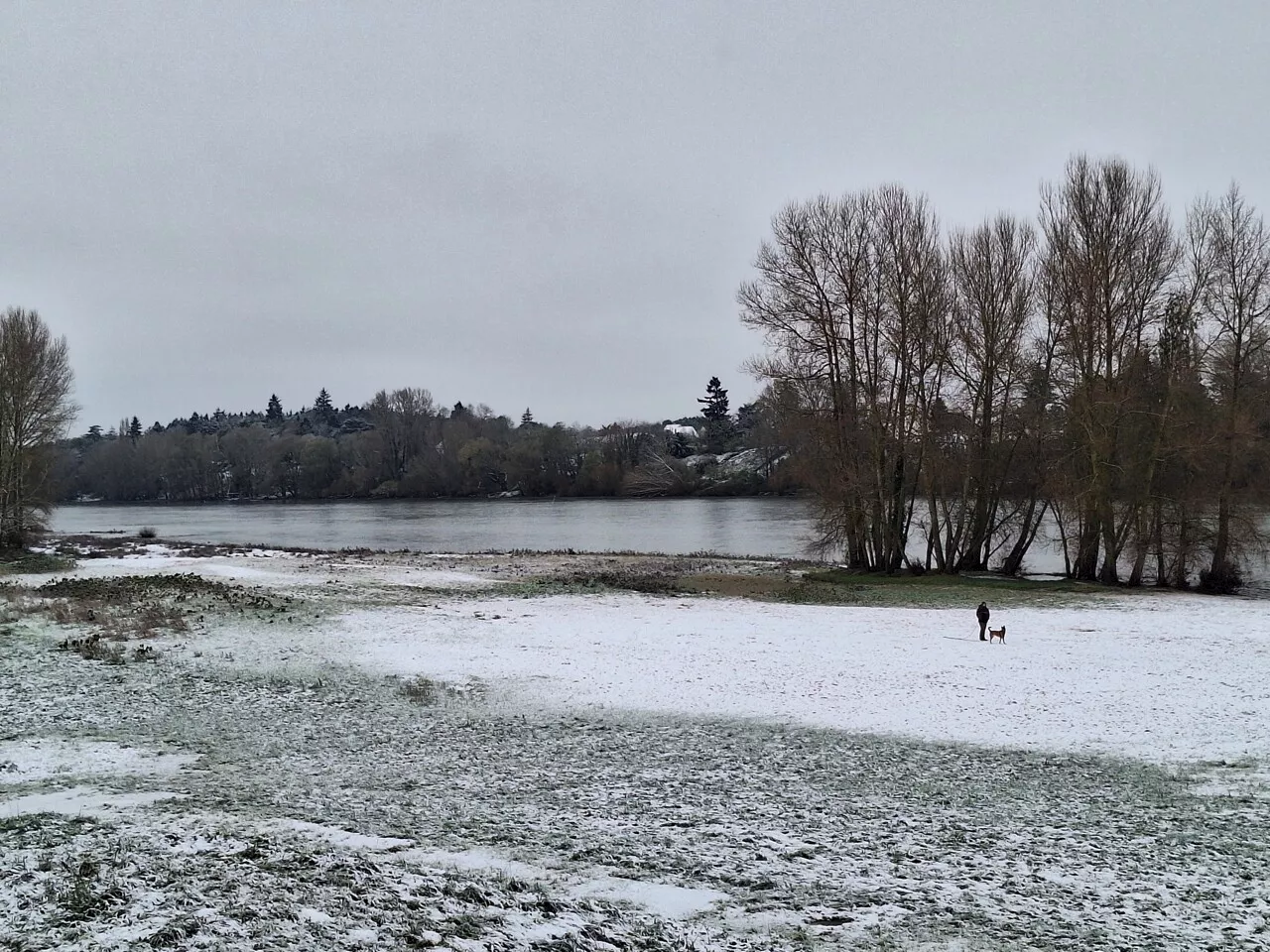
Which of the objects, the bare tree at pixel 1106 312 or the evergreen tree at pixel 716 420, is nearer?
the bare tree at pixel 1106 312

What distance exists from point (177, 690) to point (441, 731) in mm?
4420

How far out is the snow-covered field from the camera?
4.79 meters

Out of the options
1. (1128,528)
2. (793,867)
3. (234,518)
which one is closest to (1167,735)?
(793,867)

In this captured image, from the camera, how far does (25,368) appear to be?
118 ft

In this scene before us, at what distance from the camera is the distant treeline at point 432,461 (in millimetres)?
108125

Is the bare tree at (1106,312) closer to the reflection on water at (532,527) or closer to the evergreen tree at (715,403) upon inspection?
the reflection on water at (532,527)

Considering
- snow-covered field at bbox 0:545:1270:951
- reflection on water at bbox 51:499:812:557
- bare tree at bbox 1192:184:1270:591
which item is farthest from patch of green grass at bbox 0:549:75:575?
bare tree at bbox 1192:184:1270:591

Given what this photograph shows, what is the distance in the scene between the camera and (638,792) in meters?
7.39

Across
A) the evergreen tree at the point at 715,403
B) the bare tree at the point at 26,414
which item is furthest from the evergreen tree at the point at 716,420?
the bare tree at the point at 26,414

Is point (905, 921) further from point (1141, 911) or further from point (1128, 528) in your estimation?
point (1128, 528)

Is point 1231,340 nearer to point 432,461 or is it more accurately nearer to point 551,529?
point 551,529

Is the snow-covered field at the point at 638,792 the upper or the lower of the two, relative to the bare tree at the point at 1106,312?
lower

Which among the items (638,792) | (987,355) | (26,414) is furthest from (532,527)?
(638,792)

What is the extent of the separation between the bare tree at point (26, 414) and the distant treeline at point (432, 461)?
6950cm
